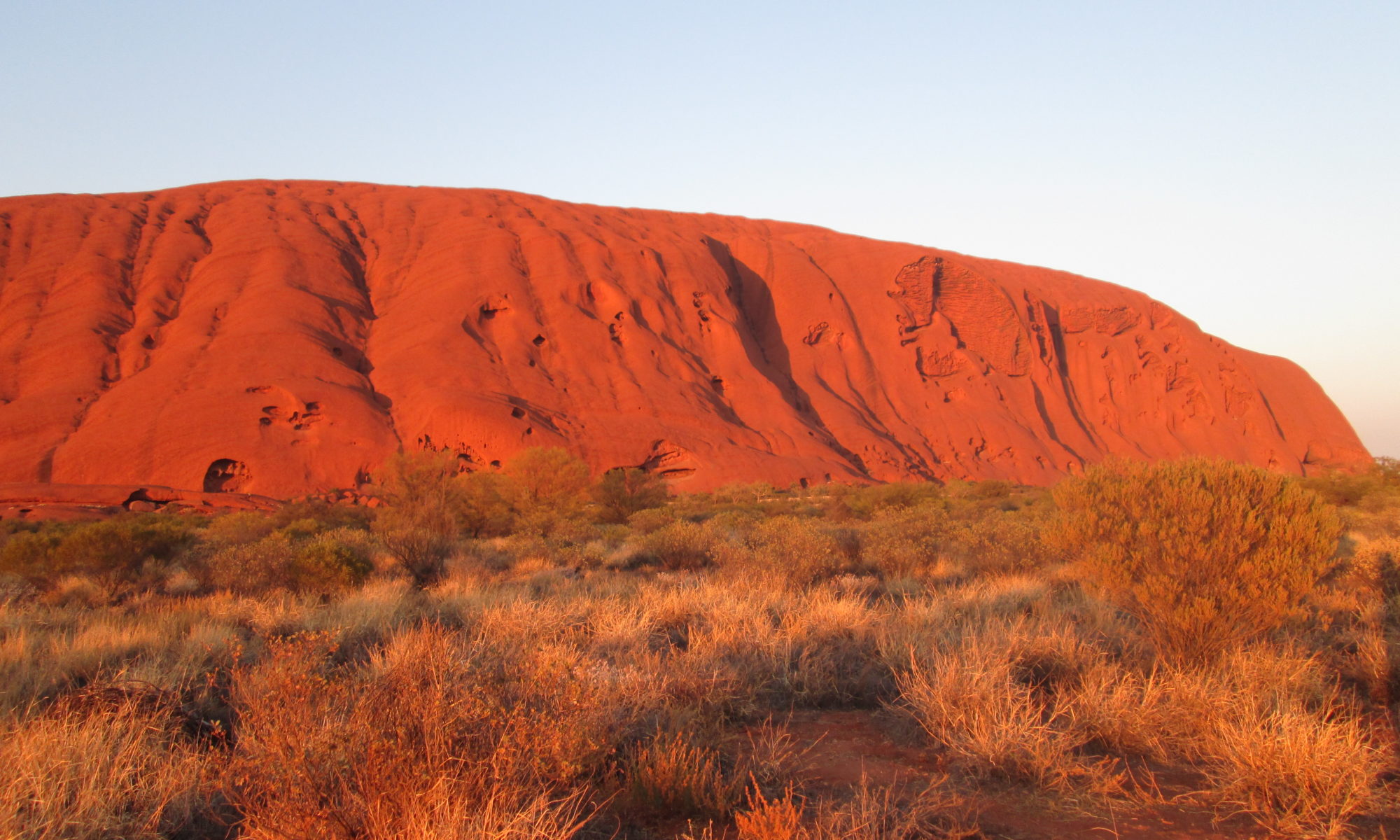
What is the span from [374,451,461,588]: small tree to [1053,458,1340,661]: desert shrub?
315 inches

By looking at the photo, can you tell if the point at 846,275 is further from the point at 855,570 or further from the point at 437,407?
the point at 855,570

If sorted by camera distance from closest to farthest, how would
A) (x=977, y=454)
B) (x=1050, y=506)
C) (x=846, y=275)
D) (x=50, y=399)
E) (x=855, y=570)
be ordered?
(x=855, y=570)
(x=1050, y=506)
(x=50, y=399)
(x=977, y=454)
(x=846, y=275)

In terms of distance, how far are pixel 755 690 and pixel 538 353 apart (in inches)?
1450

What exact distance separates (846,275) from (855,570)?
48719 millimetres

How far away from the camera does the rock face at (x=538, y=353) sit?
32.8 metres

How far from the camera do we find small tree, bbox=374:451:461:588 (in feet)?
35.3

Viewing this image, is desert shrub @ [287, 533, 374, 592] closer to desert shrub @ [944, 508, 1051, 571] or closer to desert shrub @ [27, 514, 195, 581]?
desert shrub @ [27, 514, 195, 581]

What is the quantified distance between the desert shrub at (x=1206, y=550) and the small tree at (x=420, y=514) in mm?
7992

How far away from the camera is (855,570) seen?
424 inches

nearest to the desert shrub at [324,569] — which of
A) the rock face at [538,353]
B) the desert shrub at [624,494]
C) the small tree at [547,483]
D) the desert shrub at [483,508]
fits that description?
the desert shrub at [483,508]

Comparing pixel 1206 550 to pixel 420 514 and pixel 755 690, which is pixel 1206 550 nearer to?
pixel 755 690

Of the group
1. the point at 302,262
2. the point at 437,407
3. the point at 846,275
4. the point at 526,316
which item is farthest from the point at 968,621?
the point at 846,275

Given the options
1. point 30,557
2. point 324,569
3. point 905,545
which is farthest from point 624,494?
point 30,557

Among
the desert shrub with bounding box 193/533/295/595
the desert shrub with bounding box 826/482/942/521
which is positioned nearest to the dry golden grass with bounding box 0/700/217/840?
the desert shrub with bounding box 193/533/295/595
